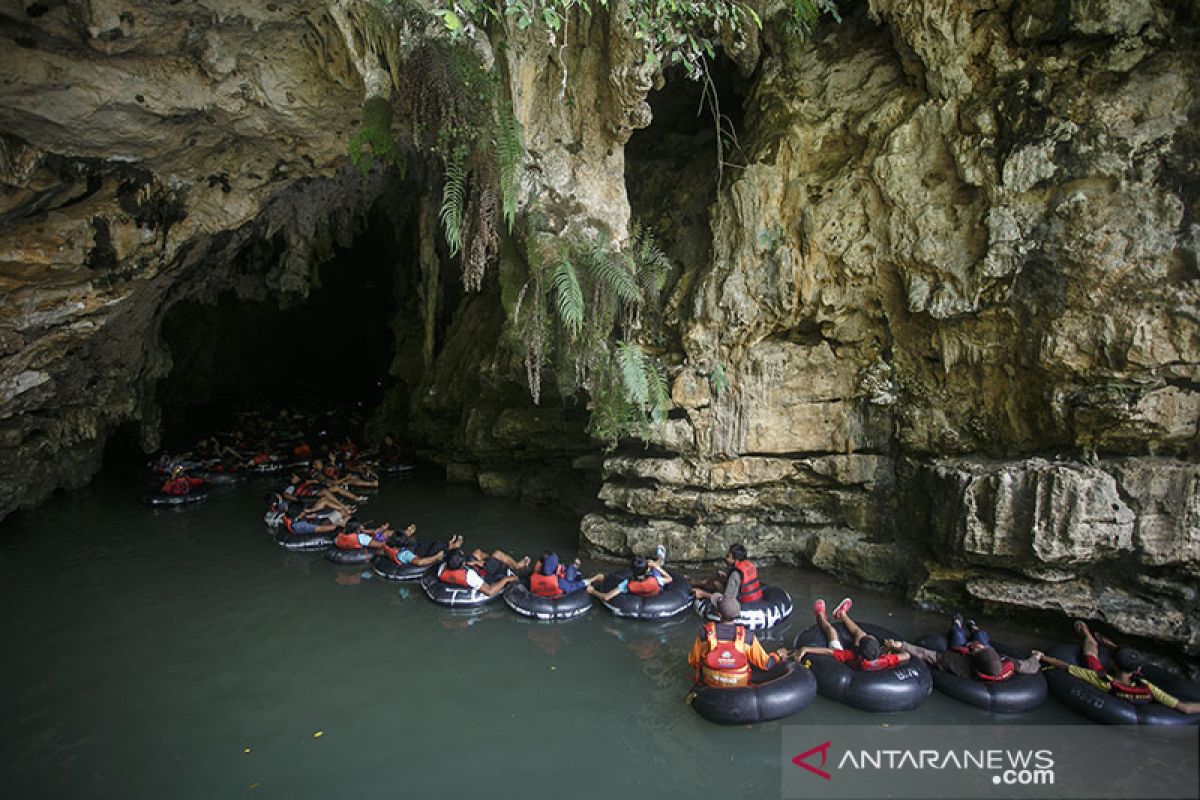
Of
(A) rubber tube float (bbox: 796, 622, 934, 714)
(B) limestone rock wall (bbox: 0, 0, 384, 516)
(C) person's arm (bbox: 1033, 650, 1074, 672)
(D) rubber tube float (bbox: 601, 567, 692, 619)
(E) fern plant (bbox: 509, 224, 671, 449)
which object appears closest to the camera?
(A) rubber tube float (bbox: 796, 622, 934, 714)

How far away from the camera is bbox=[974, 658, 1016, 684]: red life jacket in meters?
5.30

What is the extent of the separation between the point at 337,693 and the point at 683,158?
882cm

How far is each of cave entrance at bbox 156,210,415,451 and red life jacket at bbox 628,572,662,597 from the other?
1261 centimetres

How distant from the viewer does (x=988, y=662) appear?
5.31 metres

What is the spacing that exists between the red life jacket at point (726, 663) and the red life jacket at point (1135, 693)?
300 centimetres

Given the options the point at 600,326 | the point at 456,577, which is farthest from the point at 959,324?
the point at 456,577

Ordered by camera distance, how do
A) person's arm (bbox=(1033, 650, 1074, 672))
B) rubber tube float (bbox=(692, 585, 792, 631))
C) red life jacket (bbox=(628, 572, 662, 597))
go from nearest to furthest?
person's arm (bbox=(1033, 650, 1074, 672))
rubber tube float (bbox=(692, 585, 792, 631))
red life jacket (bbox=(628, 572, 662, 597))

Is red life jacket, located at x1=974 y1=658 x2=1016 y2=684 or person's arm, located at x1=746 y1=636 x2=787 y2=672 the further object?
person's arm, located at x1=746 y1=636 x2=787 y2=672

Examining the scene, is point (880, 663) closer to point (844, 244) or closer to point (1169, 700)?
point (1169, 700)

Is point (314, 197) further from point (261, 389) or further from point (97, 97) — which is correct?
point (261, 389)

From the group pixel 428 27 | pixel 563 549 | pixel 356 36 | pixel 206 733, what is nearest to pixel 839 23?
pixel 428 27

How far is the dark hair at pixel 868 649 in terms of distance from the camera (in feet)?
17.9

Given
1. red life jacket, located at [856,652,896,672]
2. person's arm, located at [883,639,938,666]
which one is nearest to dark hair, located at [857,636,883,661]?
red life jacket, located at [856,652,896,672]

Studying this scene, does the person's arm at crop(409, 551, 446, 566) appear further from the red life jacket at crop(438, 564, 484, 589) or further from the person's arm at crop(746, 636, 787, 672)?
the person's arm at crop(746, 636, 787, 672)
